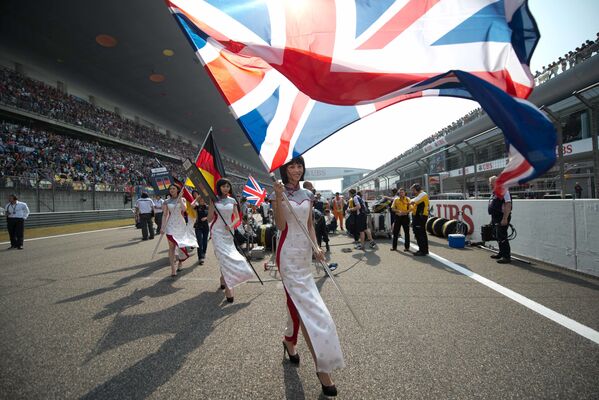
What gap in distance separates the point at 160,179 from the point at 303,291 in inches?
466

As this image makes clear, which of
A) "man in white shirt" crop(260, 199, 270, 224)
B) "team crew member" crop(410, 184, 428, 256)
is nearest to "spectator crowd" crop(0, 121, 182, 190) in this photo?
"man in white shirt" crop(260, 199, 270, 224)

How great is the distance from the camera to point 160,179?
12078 millimetres

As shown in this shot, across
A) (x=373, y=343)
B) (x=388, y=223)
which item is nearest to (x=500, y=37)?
(x=373, y=343)

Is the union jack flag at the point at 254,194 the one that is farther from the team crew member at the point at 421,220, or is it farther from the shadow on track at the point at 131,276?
the team crew member at the point at 421,220

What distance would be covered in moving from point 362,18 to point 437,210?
28.1 feet

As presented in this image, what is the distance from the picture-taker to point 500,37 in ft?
6.83

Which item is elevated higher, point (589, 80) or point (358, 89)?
point (589, 80)

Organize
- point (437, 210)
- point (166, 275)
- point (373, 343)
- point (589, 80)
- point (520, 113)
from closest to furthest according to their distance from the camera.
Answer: point (520, 113) → point (373, 343) → point (166, 275) → point (589, 80) → point (437, 210)

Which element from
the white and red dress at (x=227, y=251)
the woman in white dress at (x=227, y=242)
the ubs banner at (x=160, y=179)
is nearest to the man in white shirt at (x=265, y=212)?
the ubs banner at (x=160, y=179)

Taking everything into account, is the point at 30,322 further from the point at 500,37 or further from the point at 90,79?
the point at 90,79

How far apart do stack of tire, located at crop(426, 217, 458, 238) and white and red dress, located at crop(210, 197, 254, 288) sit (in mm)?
5782

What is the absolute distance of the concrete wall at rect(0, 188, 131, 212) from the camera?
13.7 metres

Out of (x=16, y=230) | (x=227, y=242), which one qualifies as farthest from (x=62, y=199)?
(x=227, y=242)

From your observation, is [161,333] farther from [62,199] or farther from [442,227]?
[62,199]
